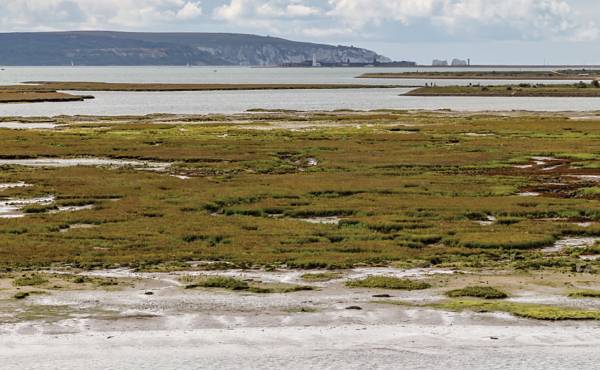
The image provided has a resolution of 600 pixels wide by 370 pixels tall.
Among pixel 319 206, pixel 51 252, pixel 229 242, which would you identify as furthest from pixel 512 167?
pixel 51 252

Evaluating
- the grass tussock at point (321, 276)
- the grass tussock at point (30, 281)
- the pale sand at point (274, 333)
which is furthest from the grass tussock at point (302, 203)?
the pale sand at point (274, 333)

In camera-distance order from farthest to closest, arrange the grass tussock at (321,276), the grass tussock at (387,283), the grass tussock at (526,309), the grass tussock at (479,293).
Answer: the grass tussock at (321,276) < the grass tussock at (387,283) < the grass tussock at (479,293) < the grass tussock at (526,309)

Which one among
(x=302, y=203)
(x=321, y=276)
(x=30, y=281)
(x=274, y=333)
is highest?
(x=30, y=281)

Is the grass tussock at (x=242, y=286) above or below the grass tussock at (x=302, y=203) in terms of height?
above

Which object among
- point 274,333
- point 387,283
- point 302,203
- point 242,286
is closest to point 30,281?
point 242,286

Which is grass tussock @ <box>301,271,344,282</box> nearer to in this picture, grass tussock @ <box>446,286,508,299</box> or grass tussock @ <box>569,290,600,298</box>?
grass tussock @ <box>446,286,508,299</box>

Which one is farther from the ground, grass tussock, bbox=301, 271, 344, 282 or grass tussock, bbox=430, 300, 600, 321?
grass tussock, bbox=430, 300, 600, 321

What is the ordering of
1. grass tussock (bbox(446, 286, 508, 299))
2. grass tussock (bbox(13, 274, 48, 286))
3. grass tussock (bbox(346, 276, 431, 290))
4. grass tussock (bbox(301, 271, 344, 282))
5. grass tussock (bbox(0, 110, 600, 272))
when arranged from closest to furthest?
grass tussock (bbox(446, 286, 508, 299)), grass tussock (bbox(346, 276, 431, 290)), grass tussock (bbox(13, 274, 48, 286)), grass tussock (bbox(301, 271, 344, 282)), grass tussock (bbox(0, 110, 600, 272))

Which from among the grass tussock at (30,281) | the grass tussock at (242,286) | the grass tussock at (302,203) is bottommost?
the grass tussock at (302,203)

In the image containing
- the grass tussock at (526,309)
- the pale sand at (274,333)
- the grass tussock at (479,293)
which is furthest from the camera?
the grass tussock at (479,293)

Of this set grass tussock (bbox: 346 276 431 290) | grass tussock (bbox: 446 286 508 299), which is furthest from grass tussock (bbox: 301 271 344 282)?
grass tussock (bbox: 446 286 508 299)

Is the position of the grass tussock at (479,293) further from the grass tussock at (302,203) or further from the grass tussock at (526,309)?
the grass tussock at (302,203)

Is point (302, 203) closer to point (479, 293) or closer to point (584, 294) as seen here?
point (479, 293)

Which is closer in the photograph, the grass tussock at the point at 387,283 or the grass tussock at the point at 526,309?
the grass tussock at the point at 526,309
